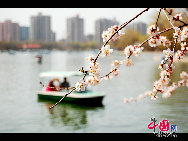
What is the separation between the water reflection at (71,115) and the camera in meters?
16.7

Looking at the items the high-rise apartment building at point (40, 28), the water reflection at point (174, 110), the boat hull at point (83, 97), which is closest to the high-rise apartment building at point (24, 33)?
the high-rise apartment building at point (40, 28)

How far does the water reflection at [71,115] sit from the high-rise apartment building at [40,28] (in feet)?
497

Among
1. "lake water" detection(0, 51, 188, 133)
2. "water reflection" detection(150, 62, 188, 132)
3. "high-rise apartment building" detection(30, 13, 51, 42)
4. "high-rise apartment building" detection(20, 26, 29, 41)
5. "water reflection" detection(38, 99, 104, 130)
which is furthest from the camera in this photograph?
"high-rise apartment building" detection(20, 26, 29, 41)

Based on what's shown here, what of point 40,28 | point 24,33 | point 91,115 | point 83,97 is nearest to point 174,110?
point 91,115

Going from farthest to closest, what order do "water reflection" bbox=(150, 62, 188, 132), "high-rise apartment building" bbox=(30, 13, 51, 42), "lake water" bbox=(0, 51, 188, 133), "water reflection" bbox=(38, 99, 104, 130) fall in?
"high-rise apartment building" bbox=(30, 13, 51, 42) → "water reflection" bbox=(150, 62, 188, 132) → "water reflection" bbox=(38, 99, 104, 130) → "lake water" bbox=(0, 51, 188, 133)

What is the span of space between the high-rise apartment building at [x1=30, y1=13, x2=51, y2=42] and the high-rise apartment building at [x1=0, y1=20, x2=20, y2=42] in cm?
884

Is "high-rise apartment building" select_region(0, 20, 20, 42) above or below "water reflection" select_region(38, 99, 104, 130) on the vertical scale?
above

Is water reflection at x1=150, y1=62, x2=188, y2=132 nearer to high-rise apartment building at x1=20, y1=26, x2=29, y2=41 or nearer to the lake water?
the lake water

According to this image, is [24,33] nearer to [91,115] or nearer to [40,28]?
[40,28]

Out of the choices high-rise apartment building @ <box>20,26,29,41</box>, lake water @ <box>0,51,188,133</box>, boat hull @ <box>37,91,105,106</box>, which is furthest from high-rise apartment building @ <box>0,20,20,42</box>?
boat hull @ <box>37,91,105,106</box>

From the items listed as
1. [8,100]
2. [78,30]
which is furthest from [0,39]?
[8,100]

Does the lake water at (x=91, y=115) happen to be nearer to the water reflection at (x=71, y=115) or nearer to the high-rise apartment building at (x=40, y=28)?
the water reflection at (x=71, y=115)

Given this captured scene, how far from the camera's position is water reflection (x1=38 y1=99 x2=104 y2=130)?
54.7 feet

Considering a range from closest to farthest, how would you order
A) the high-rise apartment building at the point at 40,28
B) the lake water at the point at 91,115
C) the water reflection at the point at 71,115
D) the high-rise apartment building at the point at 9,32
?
1. the lake water at the point at 91,115
2. the water reflection at the point at 71,115
3. the high-rise apartment building at the point at 9,32
4. the high-rise apartment building at the point at 40,28
